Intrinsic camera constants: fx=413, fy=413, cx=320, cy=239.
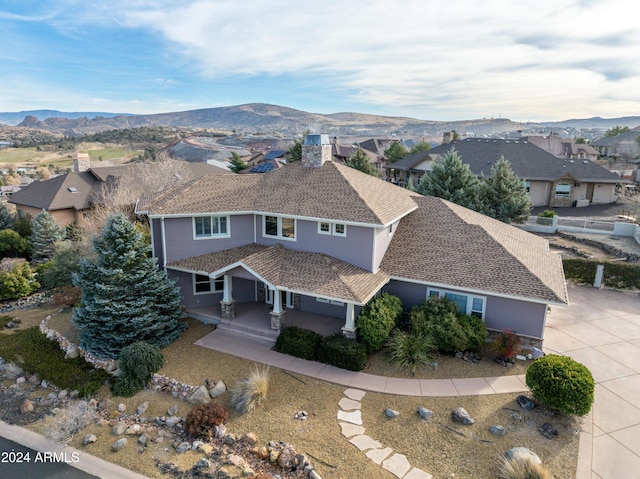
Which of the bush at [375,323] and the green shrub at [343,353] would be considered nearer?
the green shrub at [343,353]

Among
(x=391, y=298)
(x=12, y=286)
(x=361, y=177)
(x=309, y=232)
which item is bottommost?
(x=12, y=286)

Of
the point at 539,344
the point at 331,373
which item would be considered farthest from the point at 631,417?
the point at 331,373

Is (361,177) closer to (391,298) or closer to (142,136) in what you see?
(391,298)

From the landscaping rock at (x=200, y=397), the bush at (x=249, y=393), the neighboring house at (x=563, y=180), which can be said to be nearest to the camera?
the bush at (x=249, y=393)

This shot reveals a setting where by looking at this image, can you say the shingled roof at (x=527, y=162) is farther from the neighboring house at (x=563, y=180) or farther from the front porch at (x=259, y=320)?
the front porch at (x=259, y=320)

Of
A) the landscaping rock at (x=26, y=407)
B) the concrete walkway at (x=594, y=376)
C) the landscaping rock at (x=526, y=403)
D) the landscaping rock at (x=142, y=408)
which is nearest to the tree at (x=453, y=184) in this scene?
the concrete walkway at (x=594, y=376)

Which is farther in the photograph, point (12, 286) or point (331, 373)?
point (12, 286)
